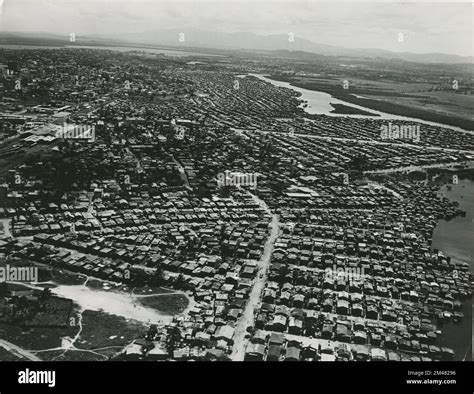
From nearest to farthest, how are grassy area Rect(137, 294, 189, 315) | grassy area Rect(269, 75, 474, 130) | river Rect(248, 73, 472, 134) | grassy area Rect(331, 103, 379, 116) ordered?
grassy area Rect(137, 294, 189, 315) < grassy area Rect(269, 75, 474, 130) < river Rect(248, 73, 472, 134) < grassy area Rect(331, 103, 379, 116)

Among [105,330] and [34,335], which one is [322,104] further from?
[34,335]

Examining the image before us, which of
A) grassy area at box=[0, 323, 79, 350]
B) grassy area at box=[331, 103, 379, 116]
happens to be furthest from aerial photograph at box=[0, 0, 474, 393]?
grassy area at box=[331, 103, 379, 116]

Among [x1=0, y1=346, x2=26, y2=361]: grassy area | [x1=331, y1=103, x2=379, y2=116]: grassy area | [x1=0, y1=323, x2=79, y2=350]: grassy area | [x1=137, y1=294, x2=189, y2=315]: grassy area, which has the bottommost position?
[x1=0, y1=346, x2=26, y2=361]: grassy area

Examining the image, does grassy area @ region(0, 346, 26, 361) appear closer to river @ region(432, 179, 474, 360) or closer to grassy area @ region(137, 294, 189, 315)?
grassy area @ region(137, 294, 189, 315)

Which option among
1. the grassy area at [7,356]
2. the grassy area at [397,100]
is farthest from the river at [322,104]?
the grassy area at [7,356]

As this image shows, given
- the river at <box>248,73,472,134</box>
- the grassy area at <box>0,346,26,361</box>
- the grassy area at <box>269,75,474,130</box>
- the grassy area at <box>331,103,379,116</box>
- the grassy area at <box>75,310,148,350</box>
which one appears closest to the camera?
the grassy area at <box>0,346,26,361</box>

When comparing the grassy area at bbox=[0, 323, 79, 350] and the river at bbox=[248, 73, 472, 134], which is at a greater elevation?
the river at bbox=[248, 73, 472, 134]
